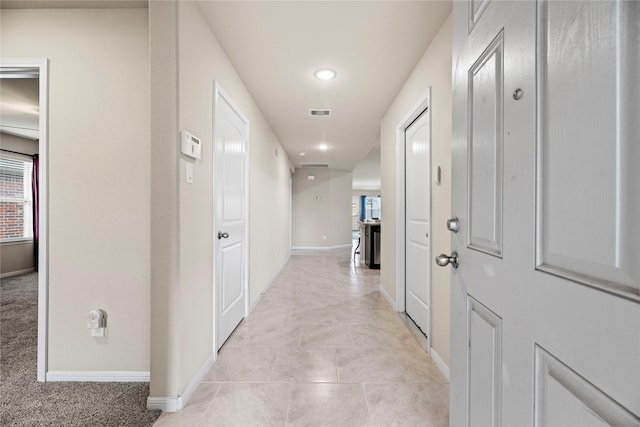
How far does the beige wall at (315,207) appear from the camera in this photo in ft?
28.5

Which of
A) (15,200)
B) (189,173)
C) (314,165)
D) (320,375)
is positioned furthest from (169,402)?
(314,165)

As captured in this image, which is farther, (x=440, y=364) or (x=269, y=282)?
(x=269, y=282)

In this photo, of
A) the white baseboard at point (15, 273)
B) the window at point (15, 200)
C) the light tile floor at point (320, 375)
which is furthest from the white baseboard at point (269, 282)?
the window at point (15, 200)

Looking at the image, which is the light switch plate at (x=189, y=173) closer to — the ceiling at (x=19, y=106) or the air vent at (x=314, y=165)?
the ceiling at (x=19, y=106)

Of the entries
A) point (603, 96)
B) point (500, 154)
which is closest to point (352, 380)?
point (500, 154)

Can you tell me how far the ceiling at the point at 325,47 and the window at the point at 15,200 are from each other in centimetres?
483

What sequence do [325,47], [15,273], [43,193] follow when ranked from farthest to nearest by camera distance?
[15,273]
[325,47]
[43,193]

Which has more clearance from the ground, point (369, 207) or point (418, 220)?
point (369, 207)

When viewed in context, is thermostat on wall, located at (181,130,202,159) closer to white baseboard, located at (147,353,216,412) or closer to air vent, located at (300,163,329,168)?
white baseboard, located at (147,353,216,412)

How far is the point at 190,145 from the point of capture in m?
1.70

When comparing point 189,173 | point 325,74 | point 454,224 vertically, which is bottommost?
point 454,224

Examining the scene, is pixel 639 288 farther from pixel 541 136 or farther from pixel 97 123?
pixel 97 123

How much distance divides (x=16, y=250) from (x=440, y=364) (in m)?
6.99

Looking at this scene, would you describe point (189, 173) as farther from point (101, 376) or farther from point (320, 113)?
point (320, 113)
